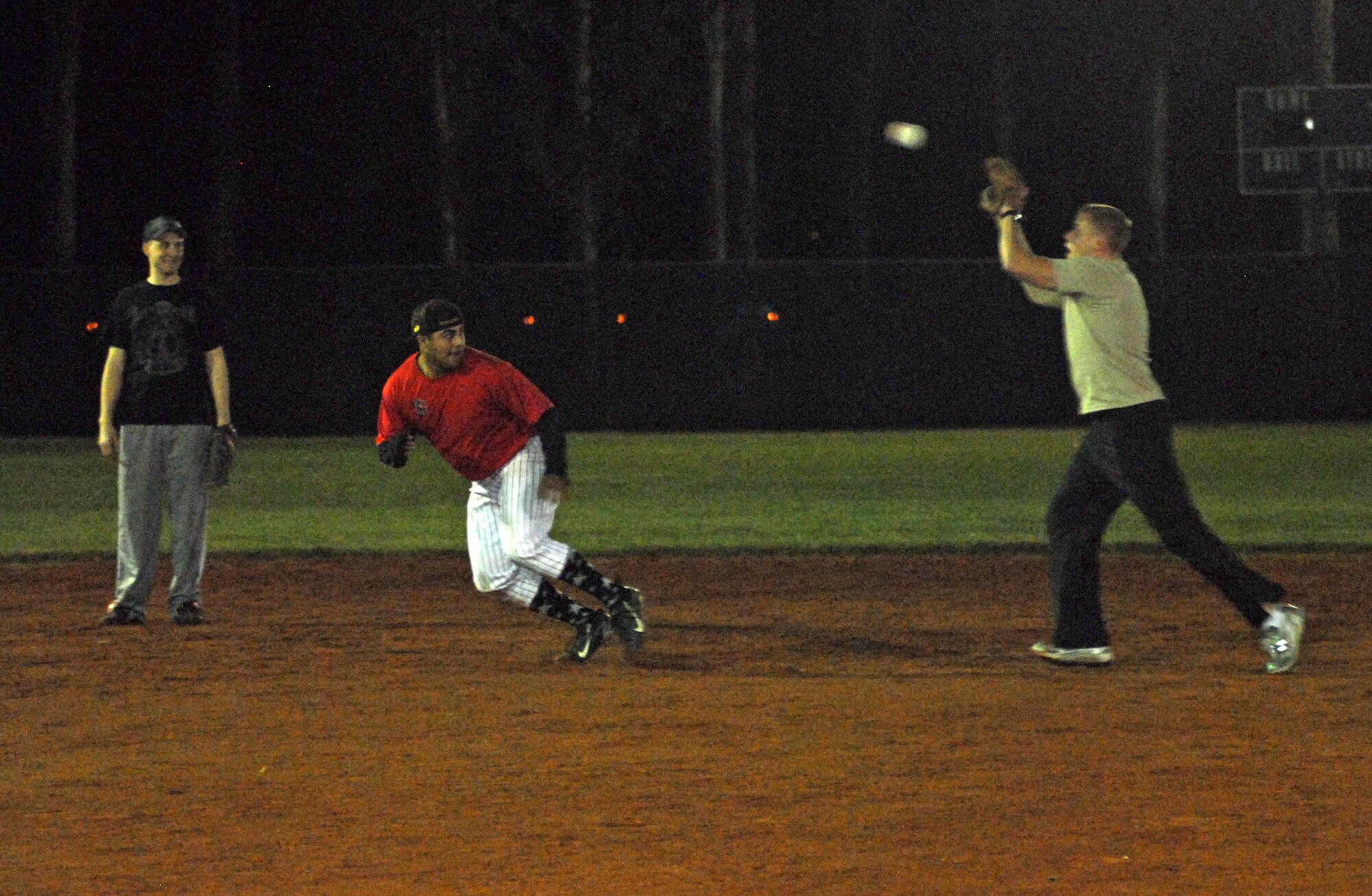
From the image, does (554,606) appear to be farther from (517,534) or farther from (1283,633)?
(1283,633)

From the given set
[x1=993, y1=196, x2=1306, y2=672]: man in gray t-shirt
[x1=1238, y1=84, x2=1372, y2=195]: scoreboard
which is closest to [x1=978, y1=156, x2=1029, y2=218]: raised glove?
[x1=993, y1=196, x2=1306, y2=672]: man in gray t-shirt

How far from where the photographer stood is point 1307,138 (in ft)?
83.9

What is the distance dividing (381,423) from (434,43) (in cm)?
2746

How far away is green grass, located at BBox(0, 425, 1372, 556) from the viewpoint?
14430 millimetres

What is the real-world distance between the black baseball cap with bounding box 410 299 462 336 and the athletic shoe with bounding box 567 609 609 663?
1.44 meters

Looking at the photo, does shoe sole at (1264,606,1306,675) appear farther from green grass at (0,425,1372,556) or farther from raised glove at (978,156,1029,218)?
green grass at (0,425,1372,556)

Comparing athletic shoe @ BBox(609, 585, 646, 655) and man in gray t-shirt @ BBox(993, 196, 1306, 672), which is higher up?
man in gray t-shirt @ BBox(993, 196, 1306, 672)

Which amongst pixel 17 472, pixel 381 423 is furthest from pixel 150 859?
pixel 17 472

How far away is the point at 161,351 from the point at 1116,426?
15.6 feet

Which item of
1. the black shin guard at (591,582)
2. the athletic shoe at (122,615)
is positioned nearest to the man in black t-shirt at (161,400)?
the athletic shoe at (122,615)

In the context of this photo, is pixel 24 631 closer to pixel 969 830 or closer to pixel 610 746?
pixel 610 746

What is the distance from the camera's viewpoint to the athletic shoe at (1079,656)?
28.1ft

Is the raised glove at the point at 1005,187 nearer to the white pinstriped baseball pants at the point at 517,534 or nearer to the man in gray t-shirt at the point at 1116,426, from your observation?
the man in gray t-shirt at the point at 1116,426

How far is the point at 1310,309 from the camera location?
91.4ft
